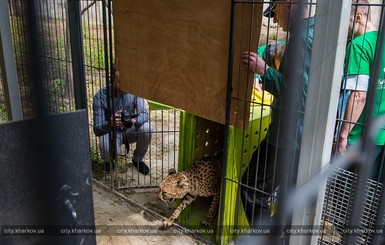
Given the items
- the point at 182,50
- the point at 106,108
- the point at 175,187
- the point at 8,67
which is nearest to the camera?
the point at 8,67

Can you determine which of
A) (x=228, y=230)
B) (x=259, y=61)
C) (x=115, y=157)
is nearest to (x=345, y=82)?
(x=259, y=61)

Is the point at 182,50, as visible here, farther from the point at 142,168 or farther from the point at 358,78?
the point at 142,168

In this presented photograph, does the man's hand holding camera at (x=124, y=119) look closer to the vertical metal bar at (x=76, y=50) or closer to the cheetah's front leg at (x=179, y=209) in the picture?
the cheetah's front leg at (x=179, y=209)

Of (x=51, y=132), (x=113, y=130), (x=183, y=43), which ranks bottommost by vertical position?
(x=113, y=130)

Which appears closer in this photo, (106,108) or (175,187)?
(175,187)

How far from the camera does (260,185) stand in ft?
6.60

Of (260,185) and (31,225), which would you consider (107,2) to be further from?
(31,225)

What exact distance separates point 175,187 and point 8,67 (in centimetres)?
122

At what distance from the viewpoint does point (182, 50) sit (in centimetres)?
198

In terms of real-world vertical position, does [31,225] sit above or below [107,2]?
below

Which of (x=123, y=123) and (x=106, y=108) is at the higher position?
(x=106, y=108)

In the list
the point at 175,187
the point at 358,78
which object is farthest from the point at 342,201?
the point at 175,187

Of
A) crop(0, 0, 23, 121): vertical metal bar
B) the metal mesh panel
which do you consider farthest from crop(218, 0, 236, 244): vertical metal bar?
crop(0, 0, 23, 121): vertical metal bar

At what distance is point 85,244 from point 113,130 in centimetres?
138
